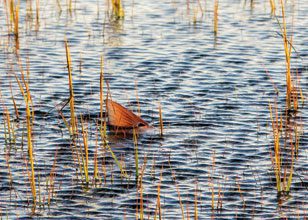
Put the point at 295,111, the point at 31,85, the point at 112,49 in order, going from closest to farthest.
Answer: the point at 295,111, the point at 31,85, the point at 112,49

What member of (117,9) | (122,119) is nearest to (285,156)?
(122,119)

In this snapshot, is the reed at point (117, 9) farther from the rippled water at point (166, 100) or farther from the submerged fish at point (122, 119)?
the submerged fish at point (122, 119)

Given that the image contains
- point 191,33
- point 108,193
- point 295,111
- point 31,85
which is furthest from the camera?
point 191,33

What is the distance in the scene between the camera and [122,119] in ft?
33.7

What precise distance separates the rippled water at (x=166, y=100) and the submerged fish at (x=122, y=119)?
0.58 ft

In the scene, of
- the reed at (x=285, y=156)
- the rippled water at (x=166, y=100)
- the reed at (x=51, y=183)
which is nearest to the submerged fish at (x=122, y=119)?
the rippled water at (x=166, y=100)

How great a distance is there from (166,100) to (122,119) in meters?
1.51

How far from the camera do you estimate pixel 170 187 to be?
844 cm

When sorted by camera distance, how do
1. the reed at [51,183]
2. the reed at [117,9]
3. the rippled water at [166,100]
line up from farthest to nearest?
the reed at [117,9]
the rippled water at [166,100]
the reed at [51,183]

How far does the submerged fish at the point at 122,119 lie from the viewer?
10.2m

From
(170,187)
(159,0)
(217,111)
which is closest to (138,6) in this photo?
(159,0)

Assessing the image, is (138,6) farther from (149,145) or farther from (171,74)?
(149,145)

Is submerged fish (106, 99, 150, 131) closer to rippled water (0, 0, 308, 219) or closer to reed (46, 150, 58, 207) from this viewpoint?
rippled water (0, 0, 308, 219)

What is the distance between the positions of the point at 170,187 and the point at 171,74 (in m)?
4.83
